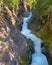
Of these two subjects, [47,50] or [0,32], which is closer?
[0,32]

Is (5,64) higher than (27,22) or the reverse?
higher

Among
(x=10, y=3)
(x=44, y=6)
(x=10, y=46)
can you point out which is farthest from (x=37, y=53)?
(x=10, y=3)

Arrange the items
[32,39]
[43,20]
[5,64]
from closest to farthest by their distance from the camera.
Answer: [5,64]
[32,39]
[43,20]

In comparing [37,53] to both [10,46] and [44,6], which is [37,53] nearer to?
[10,46]

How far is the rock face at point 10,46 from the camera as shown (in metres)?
11.5

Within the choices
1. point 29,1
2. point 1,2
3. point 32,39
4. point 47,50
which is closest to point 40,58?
point 47,50

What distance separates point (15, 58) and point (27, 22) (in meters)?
9.74

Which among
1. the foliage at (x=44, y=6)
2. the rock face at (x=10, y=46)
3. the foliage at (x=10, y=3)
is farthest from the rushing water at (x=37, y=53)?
the foliage at (x=10, y=3)

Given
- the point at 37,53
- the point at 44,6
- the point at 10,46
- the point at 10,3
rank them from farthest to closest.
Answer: the point at 44,6 → the point at 10,3 → the point at 37,53 → the point at 10,46

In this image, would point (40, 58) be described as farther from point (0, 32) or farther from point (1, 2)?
point (1, 2)

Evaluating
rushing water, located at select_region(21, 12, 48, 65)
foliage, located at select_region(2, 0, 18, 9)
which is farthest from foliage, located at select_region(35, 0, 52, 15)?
foliage, located at select_region(2, 0, 18, 9)

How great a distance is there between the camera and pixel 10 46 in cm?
1274

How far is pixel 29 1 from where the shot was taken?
101ft

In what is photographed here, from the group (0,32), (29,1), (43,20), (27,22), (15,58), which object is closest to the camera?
(15,58)
